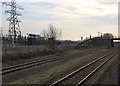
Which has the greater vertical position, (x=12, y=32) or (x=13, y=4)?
(x=13, y=4)

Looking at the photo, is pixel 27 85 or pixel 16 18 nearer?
pixel 27 85

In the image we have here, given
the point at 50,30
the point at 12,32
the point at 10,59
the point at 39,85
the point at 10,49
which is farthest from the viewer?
the point at 50,30

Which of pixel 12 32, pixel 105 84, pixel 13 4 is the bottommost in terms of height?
pixel 105 84

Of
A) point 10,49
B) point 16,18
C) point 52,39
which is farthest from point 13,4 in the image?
point 52,39

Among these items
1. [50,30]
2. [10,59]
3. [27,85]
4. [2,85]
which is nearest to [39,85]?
[27,85]

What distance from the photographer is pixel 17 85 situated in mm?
15375

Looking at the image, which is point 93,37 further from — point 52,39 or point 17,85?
point 17,85

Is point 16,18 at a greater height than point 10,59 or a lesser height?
greater

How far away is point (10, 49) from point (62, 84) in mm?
38646

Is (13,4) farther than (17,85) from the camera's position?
Yes

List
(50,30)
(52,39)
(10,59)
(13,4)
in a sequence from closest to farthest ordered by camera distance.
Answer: (10,59), (13,4), (52,39), (50,30)

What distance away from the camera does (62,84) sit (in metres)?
15.4

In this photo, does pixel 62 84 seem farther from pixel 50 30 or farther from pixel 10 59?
pixel 50 30

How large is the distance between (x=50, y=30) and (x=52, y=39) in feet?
35.4
